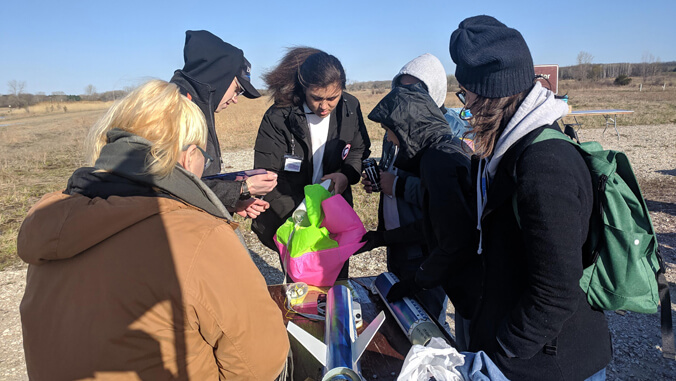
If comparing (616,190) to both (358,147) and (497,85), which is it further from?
(358,147)

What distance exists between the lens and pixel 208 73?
8.96 ft

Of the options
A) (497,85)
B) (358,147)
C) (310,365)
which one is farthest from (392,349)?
(358,147)

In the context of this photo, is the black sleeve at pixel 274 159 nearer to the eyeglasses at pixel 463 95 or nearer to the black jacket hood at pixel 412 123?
the black jacket hood at pixel 412 123

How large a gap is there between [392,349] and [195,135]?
115 cm

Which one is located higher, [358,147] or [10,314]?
[358,147]

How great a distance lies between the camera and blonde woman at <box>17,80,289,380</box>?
108 centimetres

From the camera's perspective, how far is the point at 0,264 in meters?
5.24

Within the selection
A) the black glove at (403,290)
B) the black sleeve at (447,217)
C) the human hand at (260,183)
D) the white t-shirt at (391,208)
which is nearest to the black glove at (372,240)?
the white t-shirt at (391,208)

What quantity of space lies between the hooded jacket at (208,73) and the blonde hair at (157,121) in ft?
3.92

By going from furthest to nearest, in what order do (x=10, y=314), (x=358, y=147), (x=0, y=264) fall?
(x=0, y=264) → (x=10, y=314) → (x=358, y=147)

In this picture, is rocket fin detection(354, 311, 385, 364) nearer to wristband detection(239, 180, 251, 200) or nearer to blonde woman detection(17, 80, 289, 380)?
blonde woman detection(17, 80, 289, 380)

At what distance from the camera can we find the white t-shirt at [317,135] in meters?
2.97

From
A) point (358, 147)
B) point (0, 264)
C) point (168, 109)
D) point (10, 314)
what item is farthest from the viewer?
point (0, 264)

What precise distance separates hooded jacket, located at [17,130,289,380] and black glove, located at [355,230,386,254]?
123 cm
